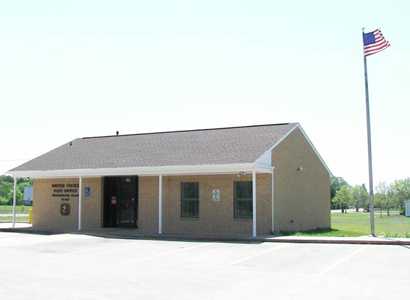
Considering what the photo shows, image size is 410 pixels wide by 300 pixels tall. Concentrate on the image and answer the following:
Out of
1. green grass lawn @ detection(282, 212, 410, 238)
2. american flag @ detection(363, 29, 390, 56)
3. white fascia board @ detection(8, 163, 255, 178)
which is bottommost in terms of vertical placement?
green grass lawn @ detection(282, 212, 410, 238)

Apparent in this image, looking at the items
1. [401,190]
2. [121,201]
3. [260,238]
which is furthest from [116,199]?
[401,190]

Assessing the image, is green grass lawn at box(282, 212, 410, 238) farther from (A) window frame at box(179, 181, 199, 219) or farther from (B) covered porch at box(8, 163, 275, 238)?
(A) window frame at box(179, 181, 199, 219)

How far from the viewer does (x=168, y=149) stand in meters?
25.7

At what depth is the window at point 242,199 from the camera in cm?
2269

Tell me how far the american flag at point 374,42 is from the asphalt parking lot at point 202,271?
7.48 meters

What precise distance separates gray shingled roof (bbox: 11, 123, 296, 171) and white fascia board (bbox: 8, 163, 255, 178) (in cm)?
22

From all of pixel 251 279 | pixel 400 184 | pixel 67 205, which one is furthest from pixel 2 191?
pixel 251 279

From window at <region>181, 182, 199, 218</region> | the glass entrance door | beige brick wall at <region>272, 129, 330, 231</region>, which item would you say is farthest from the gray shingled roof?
window at <region>181, 182, 199, 218</region>

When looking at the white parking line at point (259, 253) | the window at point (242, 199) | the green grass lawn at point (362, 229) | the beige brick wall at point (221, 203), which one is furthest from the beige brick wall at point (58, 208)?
the white parking line at point (259, 253)

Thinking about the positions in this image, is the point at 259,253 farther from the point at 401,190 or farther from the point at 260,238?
the point at 401,190

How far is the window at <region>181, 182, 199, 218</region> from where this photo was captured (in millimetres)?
23859

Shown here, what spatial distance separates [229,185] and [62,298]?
1454 centimetres

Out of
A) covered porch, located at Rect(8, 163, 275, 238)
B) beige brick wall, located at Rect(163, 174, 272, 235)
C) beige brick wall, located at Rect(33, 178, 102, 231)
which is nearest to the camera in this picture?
covered porch, located at Rect(8, 163, 275, 238)

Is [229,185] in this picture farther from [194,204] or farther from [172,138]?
[172,138]
